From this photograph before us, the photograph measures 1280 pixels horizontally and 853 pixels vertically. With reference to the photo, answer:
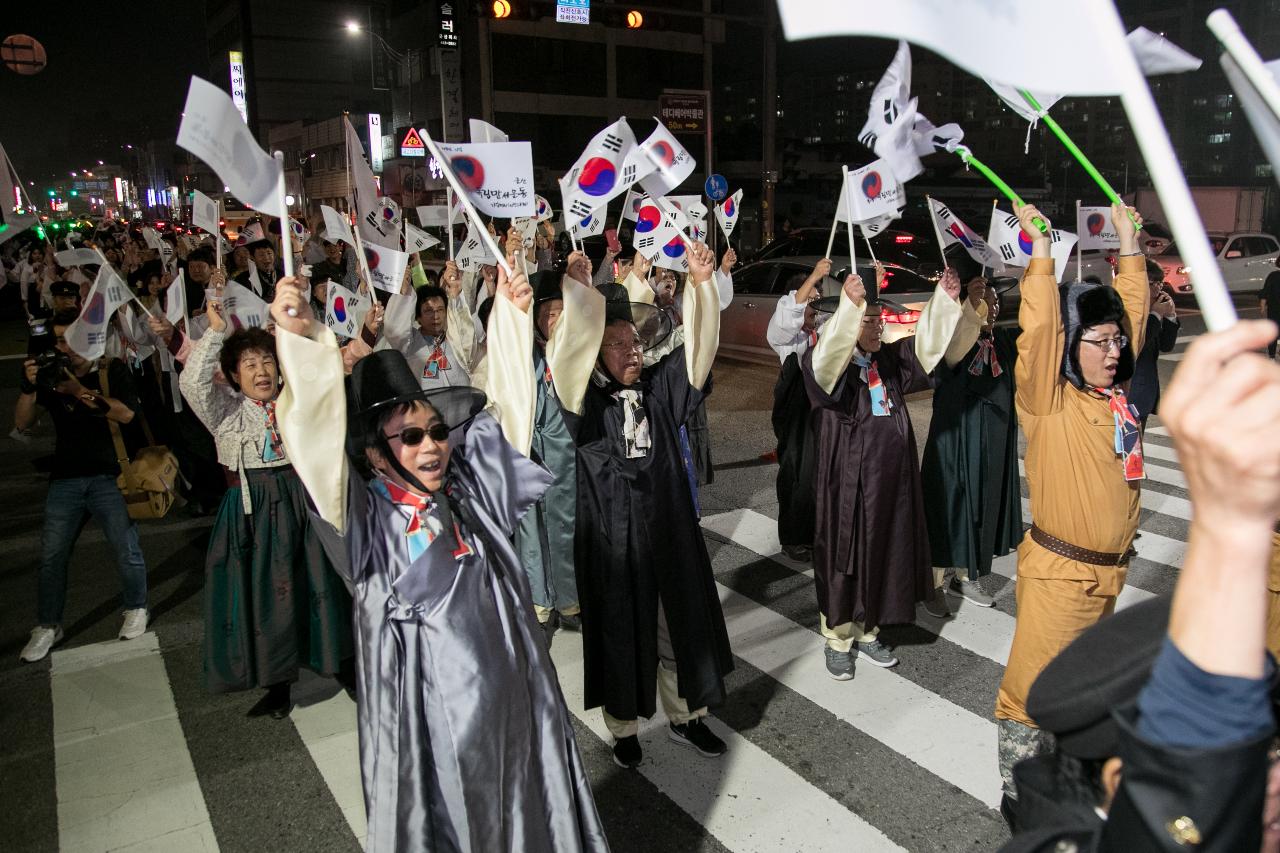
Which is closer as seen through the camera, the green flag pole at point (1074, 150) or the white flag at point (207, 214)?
the green flag pole at point (1074, 150)

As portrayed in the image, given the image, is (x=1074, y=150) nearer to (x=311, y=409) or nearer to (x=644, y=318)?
(x=644, y=318)

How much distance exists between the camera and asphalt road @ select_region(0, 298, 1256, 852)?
373 centimetres

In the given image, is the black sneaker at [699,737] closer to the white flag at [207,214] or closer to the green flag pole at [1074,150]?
the green flag pole at [1074,150]

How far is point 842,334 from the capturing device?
4305mm

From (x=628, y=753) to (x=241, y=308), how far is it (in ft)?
10.9

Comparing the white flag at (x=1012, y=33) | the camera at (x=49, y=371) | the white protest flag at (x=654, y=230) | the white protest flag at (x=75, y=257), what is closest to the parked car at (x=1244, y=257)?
the white protest flag at (x=654, y=230)

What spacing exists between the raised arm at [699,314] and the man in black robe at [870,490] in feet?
2.94

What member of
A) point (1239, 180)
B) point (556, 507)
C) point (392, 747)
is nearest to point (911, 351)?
point (556, 507)

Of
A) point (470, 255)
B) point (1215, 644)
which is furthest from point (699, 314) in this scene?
point (470, 255)

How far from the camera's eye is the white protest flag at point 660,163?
5.42 meters

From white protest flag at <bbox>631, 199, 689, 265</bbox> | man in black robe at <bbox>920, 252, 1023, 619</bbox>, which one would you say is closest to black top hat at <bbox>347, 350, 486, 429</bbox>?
white protest flag at <bbox>631, 199, 689, 265</bbox>

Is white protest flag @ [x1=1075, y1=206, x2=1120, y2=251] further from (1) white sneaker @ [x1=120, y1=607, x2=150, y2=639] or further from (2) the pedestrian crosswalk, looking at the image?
(1) white sneaker @ [x1=120, y1=607, x2=150, y2=639]

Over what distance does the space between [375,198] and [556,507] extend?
2028mm

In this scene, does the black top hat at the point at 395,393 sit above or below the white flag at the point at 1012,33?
below
